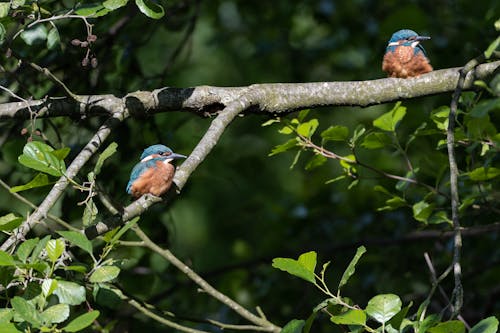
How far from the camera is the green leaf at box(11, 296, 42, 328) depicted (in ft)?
6.75

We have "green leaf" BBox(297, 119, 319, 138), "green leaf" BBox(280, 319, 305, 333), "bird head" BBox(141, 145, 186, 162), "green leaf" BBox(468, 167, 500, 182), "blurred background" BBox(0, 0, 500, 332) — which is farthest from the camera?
"blurred background" BBox(0, 0, 500, 332)

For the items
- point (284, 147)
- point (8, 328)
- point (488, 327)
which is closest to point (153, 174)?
point (284, 147)

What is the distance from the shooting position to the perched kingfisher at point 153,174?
2844 millimetres

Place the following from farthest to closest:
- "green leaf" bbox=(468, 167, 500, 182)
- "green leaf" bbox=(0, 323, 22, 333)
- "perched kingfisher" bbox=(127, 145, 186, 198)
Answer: "green leaf" bbox=(468, 167, 500, 182), "perched kingfisher" bbox=(127, 145, 186, 198), "green leaf" bbox=(0, 323, 22, 333)

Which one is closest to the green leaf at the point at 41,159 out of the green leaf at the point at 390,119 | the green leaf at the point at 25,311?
the green leaf at the point at 25,311

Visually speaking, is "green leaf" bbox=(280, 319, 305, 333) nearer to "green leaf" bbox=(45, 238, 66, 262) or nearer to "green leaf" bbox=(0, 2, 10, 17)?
"green leaf" bbox=(45, 238, 66, 262)

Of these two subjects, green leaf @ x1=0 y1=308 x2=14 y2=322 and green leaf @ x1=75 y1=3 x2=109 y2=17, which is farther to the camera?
green leaf @ x1=75 y1=3 x2=109 y2=17

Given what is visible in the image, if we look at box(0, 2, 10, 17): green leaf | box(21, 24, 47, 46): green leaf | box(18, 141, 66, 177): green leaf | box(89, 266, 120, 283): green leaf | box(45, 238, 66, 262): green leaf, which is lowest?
box(89, 266, 120, 283): green leaf

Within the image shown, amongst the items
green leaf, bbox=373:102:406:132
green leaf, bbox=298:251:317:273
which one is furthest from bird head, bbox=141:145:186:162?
green leaf, bbox=298:251:317:273

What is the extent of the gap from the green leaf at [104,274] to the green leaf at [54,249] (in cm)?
20

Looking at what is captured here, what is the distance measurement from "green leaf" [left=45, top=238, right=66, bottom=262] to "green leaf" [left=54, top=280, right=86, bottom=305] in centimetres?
8

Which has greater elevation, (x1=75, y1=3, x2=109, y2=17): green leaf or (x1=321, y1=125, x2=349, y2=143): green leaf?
(x1=75, y1=3, x2=109, y2=17): green leaf

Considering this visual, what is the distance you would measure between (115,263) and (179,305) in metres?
2.84

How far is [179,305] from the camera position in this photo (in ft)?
17.4
